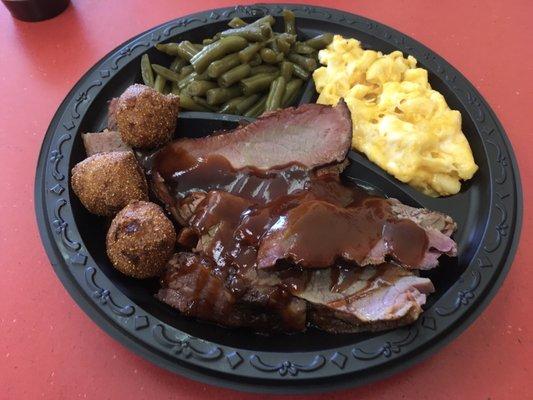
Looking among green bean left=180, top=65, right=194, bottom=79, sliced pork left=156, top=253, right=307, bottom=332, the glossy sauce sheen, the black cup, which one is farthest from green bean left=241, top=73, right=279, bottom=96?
the black cup

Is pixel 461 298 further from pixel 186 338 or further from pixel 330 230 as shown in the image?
pixel 186 338

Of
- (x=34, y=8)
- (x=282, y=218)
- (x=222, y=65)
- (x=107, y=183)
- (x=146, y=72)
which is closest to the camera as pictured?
(x=282, y=218)

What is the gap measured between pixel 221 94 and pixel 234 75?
0.40ft

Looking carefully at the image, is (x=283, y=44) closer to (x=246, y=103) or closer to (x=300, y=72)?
(x=300, y=72)

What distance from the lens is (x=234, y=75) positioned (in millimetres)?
2609

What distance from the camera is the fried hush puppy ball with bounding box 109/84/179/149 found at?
86.6 inches

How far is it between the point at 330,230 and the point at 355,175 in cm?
64

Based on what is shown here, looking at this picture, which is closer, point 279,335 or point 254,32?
point 279,335

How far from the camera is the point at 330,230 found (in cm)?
188

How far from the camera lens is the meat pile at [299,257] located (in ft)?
6.09

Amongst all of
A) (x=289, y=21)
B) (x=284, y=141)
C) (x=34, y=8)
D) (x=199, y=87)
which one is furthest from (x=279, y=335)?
(x=34, y=8)

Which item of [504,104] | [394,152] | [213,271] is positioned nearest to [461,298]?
[394,152]

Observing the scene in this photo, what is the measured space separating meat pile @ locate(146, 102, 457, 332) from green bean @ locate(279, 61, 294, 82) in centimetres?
83

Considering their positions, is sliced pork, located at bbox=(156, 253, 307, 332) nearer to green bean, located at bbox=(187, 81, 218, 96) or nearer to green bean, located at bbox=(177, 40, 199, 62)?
green bean, located at bbox=(187, 81, 218, 96)
